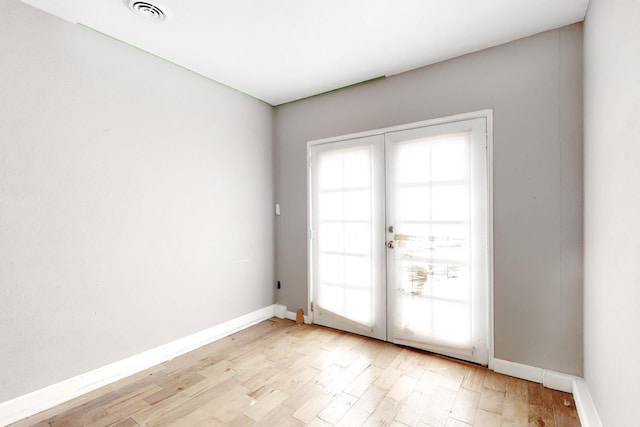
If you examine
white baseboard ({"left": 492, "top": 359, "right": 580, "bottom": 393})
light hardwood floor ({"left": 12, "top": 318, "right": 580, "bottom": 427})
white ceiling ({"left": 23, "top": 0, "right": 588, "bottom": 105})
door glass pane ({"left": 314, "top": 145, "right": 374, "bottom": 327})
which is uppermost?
white ceiling ({"left": 23, "top": 0, "right": 588, "bottom": 105})

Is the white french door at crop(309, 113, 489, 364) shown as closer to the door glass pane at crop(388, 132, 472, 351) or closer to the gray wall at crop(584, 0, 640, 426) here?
the door glass pane at crop(388, 132, 472, 351)

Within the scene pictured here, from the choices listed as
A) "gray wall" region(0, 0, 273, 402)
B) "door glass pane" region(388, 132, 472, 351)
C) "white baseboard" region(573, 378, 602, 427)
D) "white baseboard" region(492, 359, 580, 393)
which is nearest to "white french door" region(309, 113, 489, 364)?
"door glass pane" region(388, 132, 472, 351)

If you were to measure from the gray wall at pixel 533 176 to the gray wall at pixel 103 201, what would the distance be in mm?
2233

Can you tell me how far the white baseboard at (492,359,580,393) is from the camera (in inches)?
83.4

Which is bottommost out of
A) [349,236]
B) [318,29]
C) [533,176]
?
[349,236]

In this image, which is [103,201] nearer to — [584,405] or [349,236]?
[349,236]

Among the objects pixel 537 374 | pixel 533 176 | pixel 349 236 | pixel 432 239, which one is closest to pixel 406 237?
pixel 432 239

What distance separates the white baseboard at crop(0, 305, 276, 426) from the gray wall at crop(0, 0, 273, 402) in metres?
0.05

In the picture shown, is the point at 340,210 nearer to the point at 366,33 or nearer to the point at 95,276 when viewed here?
the point at 366,33

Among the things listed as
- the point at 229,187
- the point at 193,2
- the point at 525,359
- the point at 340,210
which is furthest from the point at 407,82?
the point at 525,359

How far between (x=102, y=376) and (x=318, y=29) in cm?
310

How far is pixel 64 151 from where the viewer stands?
2.08 m

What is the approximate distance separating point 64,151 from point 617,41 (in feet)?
10.9

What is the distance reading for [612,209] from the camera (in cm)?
147
